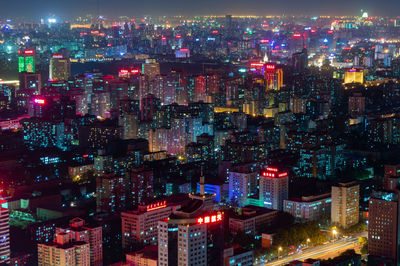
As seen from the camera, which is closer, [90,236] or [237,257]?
[237,257]

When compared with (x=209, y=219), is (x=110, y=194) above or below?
below

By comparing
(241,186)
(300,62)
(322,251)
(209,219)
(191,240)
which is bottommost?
(322,251)

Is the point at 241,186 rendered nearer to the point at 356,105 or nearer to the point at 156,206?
the point at 156,206

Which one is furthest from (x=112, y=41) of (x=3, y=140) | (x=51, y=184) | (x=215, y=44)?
(x=51, y=184)

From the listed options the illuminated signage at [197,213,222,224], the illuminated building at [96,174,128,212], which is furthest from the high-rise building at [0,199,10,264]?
the illuminated signage at [197,213,222,224]

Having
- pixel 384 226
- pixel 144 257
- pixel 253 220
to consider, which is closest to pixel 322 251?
pixel 384 226

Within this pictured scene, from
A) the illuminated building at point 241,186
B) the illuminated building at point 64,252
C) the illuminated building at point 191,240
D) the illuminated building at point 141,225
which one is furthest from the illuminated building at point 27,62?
the illuminated building at point 191,240

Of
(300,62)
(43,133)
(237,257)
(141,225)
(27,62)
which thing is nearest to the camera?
(237,257)
